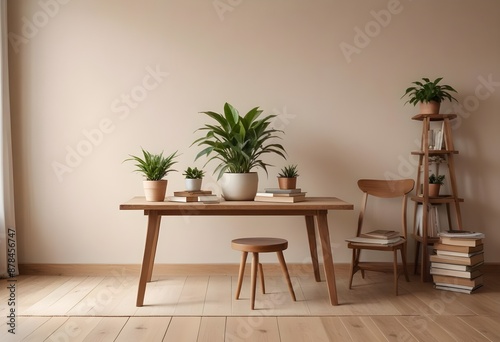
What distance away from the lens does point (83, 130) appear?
403cm

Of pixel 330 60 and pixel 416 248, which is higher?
pixel 330 60

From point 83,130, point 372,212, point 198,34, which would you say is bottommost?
point 372,212

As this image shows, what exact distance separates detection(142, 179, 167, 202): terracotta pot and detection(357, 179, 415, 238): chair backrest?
4.93 feet

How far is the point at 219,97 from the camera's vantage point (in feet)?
13.3

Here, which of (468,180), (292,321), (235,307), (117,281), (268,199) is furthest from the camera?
(468,180)

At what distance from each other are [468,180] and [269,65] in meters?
1.82

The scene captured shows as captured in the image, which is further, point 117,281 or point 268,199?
point 117,281

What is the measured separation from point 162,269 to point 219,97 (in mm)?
1414

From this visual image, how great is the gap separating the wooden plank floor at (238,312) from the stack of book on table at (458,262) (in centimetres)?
8

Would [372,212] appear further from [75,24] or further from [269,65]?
[75,24]

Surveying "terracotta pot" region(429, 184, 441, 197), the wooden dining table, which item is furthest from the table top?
"terracotta pot" region(429, 184, 441, 197)

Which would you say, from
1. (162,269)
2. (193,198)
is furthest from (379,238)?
(162,269)

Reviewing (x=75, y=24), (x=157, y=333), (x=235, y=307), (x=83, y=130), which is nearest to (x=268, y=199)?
(x=235, y=307)

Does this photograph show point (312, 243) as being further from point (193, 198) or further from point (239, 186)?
point (193, 198)
